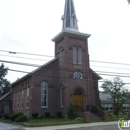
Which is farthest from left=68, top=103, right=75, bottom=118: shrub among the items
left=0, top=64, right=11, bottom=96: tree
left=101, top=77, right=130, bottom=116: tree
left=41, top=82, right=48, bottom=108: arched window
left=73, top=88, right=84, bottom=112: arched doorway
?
left=0, top=64, right=11, bottom=96: tree

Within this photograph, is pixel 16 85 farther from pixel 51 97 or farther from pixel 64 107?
pixel 64 107

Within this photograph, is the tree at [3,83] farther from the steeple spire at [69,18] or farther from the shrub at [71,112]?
the shrub at [71,112]

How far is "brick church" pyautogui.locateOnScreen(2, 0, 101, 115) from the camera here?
31.1 metres

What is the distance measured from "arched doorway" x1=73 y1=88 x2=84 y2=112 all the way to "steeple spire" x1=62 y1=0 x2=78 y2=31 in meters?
10.1

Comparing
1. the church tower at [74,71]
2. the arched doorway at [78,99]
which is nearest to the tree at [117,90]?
the church tower at [74,71]

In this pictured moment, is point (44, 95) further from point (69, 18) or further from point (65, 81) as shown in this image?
point (69, 18)

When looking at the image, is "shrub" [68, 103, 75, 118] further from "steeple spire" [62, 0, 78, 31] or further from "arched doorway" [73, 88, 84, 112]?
"steeple spire" [62, 0, 78, 31]

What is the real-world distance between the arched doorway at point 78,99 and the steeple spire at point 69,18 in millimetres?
10075

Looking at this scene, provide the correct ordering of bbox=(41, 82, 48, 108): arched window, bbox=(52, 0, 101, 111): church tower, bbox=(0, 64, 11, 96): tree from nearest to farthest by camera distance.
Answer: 1. bbox=(52, 0, 101, 111): church tower
2. bbox=(41, 82, 48, 108): arched window
3. bbox=(0, 64, 11, 96): tree

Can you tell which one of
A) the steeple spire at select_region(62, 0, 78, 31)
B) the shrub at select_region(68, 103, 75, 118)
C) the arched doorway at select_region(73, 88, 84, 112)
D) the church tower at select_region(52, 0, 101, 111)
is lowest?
the shrub at select_region(68, 103, 75, 118)

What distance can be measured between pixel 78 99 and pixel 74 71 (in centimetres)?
410

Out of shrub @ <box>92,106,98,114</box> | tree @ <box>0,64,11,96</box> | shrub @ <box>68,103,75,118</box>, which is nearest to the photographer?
shrub @ <box>68,103,75,118</box>

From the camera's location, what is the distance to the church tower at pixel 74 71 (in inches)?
1222

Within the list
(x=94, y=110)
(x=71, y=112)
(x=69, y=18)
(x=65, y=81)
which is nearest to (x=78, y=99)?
(x=94, y=110)
